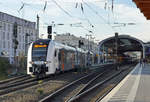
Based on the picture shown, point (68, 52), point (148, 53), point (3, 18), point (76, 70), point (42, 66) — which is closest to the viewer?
point (42, 66)

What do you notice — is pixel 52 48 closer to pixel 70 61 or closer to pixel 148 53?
pixel 70 61

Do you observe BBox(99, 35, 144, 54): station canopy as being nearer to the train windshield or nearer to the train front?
the train windshield

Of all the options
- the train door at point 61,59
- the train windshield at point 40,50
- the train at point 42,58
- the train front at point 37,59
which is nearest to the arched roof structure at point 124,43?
the train door at point 61,59

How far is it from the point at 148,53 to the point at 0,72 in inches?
2433

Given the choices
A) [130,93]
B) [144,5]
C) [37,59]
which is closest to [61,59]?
[37,59]

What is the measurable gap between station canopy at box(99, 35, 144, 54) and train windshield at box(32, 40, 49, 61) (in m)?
58.1

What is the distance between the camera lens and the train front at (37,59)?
2252 cm

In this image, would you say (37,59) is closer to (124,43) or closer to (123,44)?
(124,43)

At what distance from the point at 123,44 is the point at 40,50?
75894 mm

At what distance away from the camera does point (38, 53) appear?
22.9 m

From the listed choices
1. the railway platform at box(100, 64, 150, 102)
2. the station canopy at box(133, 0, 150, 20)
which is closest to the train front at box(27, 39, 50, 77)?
the railway platform at box(100, 64, 150, 102)

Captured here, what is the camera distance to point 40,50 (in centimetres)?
2303

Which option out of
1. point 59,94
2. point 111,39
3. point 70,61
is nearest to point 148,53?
point 111,39

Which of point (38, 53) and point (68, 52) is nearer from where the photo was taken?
Result: point (38, 53)
